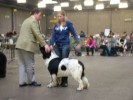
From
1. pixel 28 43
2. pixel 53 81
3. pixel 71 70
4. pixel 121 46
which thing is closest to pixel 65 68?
pixel 71 70

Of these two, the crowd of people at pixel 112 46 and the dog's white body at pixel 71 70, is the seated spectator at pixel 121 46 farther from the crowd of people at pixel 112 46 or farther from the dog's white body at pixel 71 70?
the dog's white body at pixel 71 70

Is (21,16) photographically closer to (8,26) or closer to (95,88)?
(8,26)

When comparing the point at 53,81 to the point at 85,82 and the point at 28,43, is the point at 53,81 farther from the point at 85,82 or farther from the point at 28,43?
the point at 28,43

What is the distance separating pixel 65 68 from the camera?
5.56 meters

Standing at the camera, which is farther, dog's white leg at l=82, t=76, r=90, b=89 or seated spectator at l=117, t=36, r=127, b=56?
seated spectator at l=117, t=36, r=127, b=56

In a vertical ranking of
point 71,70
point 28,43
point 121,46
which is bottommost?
point 121,46

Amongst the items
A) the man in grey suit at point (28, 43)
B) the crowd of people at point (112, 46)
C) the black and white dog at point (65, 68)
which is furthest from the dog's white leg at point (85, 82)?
the crowd of people at point (112, 46)

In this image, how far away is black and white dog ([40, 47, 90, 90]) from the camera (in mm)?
5504

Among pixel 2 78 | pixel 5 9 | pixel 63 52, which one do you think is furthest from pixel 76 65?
pixel 5 9

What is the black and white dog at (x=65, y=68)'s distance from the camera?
5504mm

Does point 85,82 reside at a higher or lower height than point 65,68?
lower

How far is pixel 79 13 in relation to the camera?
3094cm

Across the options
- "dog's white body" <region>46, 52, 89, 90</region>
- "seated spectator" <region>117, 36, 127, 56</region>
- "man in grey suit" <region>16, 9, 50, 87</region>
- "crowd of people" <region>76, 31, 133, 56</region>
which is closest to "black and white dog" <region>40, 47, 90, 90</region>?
"dog's white body" <region>46, 52, 89, 90</region>

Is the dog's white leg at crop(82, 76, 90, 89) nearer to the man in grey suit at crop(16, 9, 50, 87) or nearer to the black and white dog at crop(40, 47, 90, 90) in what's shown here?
the black and white dog at crop(40, 47, 90, 90)
